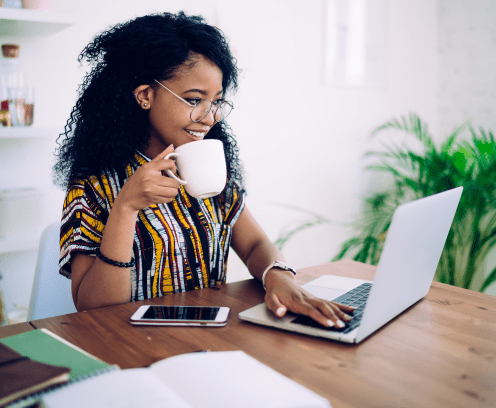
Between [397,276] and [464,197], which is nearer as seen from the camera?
[397,276]

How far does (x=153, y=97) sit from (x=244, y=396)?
2.67ft

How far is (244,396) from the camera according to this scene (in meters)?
0.47

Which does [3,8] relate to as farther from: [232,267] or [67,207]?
[232,267]

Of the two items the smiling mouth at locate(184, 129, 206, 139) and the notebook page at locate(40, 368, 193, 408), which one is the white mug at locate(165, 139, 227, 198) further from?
the notebook page at locate(40, 368, 193, 408)

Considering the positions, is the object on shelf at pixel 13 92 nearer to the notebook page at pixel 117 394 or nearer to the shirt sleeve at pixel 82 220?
the shirt sleeve at pixel 82 220

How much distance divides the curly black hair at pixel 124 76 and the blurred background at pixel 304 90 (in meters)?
0.45

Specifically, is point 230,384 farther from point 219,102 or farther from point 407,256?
point 219,102

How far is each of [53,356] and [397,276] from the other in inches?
19.9

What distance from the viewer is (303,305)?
755 millimetres

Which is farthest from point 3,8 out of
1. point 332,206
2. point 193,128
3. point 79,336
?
point 332,206

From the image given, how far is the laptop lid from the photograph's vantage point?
619 millimetres

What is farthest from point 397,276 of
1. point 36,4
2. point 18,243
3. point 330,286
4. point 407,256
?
point 36,4

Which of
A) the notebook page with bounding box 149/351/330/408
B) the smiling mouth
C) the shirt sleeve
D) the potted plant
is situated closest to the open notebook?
the notebook page with bounding box 149/351/330/408

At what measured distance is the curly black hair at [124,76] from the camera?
1055 mm
